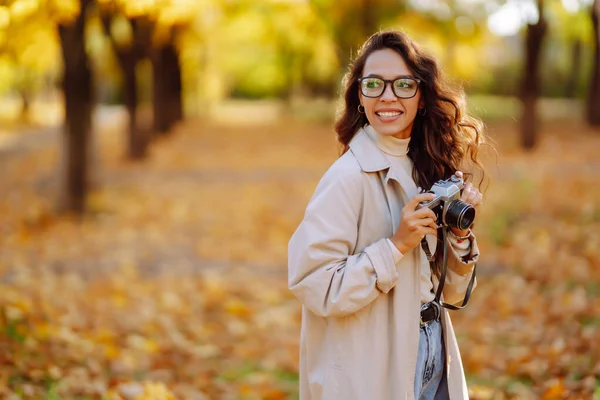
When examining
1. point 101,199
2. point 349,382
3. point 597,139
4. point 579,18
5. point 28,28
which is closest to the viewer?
point 349,382

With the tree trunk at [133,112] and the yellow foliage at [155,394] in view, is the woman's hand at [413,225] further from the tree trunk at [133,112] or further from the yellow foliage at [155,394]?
the tree trunk at [133,112]

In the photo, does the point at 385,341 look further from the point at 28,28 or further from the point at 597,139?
the point at 597,139

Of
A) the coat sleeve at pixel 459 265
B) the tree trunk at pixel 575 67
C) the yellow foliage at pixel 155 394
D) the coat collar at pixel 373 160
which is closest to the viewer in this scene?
the coat collar at pixel 373 160

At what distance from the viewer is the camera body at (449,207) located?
2.16 metres

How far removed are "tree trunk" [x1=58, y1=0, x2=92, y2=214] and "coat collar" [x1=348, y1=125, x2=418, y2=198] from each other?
8820mm

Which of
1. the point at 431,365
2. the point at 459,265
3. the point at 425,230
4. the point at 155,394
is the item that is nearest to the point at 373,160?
the point at 425,230

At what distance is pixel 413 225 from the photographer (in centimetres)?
209

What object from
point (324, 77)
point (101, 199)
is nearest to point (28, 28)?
point (101, 199)

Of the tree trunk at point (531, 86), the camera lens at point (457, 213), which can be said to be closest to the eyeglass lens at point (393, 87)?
the camera lens at point (457, 213)

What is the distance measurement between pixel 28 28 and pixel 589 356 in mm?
8034

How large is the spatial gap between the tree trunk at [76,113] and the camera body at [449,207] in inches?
356

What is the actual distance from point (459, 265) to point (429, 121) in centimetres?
53

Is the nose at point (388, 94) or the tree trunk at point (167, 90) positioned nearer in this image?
the nose at point (388, 94)

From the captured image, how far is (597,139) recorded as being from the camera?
15812 mm
